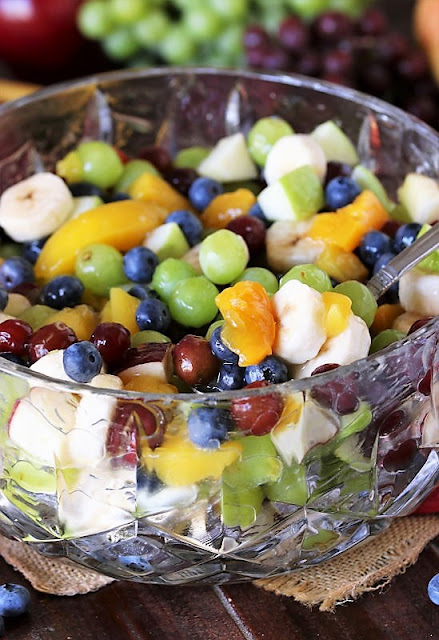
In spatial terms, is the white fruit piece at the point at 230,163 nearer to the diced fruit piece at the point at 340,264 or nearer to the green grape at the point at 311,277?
the diced fruit piece at the point at 340,264

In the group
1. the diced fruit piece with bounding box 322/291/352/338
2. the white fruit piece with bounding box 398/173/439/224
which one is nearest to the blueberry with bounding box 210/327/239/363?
the diced fruit piece with bounding box 322/291/352/338

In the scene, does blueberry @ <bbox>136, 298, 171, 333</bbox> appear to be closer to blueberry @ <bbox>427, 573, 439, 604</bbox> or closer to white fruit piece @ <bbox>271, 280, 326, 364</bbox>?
white fruit piece @ <bbox>271, 280, 326, 364</bbox>

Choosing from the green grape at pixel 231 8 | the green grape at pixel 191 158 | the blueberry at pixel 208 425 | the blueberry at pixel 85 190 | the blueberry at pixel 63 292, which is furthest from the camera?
the green grape at pixel 231 8

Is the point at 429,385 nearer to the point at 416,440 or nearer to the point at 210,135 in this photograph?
the point at 416,440

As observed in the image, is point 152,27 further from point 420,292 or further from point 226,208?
point 420,292

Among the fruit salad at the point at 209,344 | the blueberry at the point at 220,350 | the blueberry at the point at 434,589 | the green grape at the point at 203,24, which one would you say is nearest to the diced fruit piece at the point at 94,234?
the fruit salad at the point at 209,344

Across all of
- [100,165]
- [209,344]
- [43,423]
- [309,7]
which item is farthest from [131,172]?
[309,7]
